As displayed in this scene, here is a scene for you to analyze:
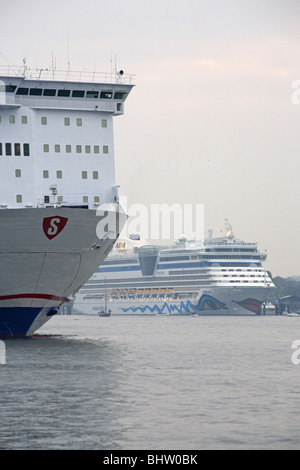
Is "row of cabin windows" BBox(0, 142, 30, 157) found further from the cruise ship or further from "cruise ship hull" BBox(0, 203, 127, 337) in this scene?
the cruise ship

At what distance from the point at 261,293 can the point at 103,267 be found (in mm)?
31837

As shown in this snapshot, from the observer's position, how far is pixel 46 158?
50750 mm

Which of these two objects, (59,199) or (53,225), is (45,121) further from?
(53,225)

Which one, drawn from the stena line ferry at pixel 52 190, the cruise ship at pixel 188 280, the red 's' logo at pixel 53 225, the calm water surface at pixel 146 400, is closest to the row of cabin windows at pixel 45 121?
the stena line ferry at pixel 52 190

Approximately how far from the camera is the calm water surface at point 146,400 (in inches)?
904

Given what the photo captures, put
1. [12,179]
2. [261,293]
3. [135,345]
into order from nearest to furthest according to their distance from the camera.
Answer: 1. [12,179]
2. [135,345]
3. [261,293]

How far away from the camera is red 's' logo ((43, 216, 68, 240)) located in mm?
46781

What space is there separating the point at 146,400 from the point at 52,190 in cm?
2001

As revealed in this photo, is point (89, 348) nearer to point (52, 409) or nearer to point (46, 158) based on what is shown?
point (46, 158)

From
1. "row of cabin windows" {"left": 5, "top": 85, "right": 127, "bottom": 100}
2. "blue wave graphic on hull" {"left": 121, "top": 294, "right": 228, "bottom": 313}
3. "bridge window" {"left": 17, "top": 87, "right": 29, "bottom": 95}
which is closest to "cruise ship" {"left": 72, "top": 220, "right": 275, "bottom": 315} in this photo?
"blue wave graphic on hull" {"left": 121, "top": 294, "right": 228, "bottom": 313}

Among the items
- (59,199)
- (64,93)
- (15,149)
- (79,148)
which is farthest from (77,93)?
(59,199)

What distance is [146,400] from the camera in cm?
2914

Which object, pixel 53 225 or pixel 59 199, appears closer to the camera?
pixel 53 225

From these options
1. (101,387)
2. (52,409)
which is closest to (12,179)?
(101,387)
